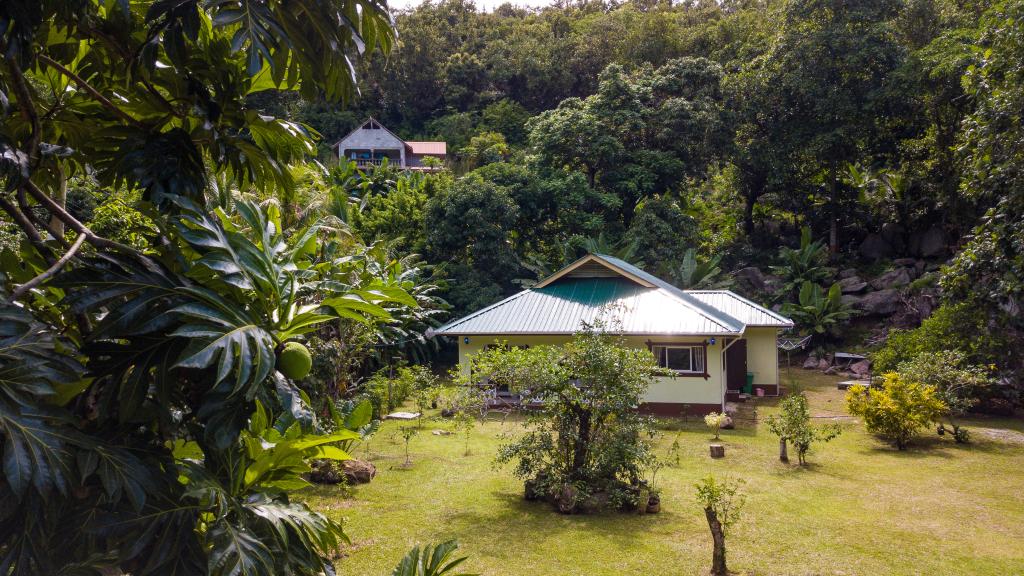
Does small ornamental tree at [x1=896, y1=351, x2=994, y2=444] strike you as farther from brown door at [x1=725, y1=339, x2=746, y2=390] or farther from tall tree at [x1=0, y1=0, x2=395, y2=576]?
tall tree at [x1=0, y1=0, x2=395, y2=576]

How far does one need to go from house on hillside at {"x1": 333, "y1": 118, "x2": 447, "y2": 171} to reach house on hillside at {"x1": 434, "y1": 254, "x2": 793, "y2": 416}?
23.2 metres

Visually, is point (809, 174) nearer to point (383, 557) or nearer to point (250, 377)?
point (383, 557)

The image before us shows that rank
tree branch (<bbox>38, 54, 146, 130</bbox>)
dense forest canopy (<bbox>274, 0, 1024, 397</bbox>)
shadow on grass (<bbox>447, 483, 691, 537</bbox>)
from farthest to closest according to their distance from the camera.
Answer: dense forest canopy (<bbox>274, 0, 1024, 397</bbox>) → shadow on grass (<bbox>447, 483, 691, 537</bbox>) → tree branch (<bbox>38, 54, 146, 130</bbox>)

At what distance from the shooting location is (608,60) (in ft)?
140

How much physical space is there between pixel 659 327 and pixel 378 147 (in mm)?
28088

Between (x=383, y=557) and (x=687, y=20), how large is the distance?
4023 cm

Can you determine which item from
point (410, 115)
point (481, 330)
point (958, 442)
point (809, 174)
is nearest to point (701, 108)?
point (809, 174)

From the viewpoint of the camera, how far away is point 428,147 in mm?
42250

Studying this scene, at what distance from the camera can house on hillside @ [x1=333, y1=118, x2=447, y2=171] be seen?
137 feet

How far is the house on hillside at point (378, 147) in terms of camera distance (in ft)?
137

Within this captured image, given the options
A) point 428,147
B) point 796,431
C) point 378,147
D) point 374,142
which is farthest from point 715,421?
point 374,142

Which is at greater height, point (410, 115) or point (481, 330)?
point (410, 115)

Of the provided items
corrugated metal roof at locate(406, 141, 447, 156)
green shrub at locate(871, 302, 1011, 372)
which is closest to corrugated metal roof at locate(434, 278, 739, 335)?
green shrub at locate(871, 302, 1011, 372)

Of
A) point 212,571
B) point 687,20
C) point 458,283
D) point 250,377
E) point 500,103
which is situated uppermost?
point 687,20
